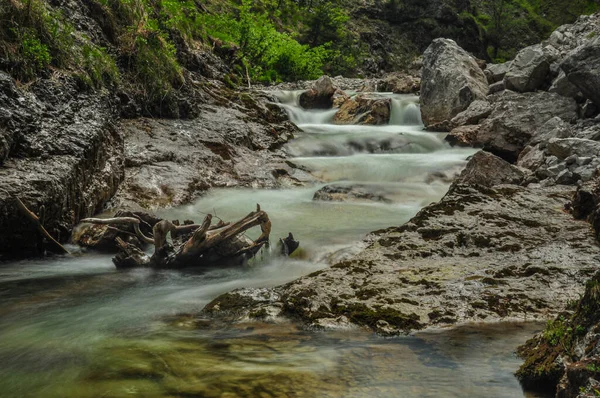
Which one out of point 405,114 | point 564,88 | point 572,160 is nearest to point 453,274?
point 572,160

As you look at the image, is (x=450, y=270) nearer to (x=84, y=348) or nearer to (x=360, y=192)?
(x=84, y=348)

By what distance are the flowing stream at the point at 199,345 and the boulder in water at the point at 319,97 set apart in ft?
37.0

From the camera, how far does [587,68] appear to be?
972 centimetres

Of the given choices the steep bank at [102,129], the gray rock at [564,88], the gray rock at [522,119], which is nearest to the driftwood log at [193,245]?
the steep bank at [102,129]

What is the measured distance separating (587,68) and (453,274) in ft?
25.1

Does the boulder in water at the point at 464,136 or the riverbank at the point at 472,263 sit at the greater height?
the boulder in water at the point at 464,136

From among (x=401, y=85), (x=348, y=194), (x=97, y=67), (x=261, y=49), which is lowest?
(x=348, y=194)

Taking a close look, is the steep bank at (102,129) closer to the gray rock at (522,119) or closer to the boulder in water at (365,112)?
the boulder in water at (365,112)

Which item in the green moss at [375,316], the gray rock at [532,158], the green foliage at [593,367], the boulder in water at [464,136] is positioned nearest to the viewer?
the green foliage at [593,367]

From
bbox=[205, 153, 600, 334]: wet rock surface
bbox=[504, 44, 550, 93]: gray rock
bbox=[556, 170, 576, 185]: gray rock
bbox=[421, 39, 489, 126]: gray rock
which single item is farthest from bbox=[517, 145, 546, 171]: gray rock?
bbox=[421, 39, 489, 126]: gray rock

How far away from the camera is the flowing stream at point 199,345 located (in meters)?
2.56

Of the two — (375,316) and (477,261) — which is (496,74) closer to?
(477,261)

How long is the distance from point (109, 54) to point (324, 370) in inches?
331

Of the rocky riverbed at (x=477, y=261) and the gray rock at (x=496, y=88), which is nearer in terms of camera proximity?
the rocky riverbed at (x=477, y=261)
